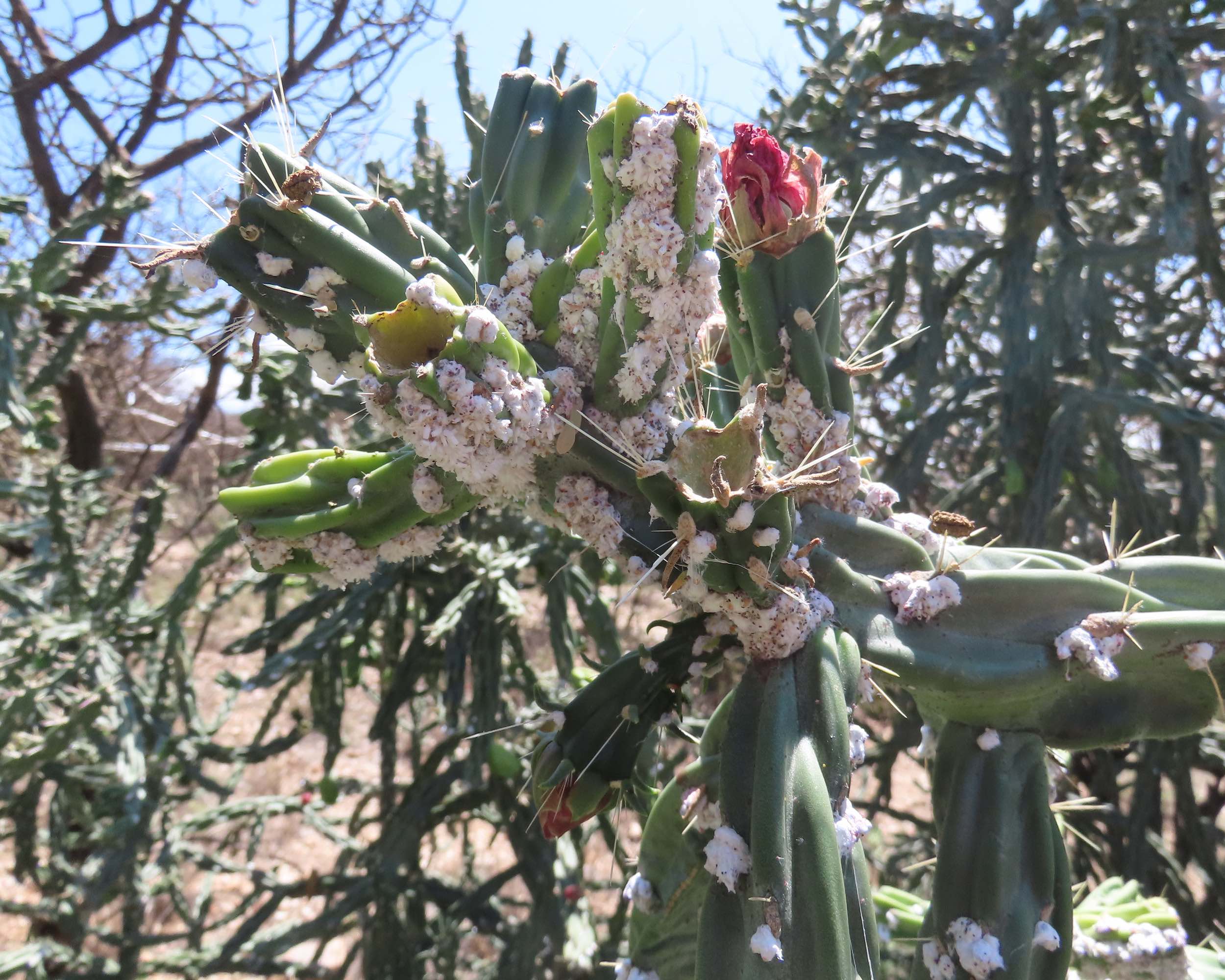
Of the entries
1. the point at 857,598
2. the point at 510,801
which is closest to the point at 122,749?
the point at 510,801

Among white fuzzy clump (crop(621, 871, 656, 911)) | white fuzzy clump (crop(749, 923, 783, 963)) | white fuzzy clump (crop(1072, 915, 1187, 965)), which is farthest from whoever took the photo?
white fuzzy clump (crop(1072, 915, 1187, 965))

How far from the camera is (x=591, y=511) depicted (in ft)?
3.99

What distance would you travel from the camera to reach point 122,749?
9.25ft

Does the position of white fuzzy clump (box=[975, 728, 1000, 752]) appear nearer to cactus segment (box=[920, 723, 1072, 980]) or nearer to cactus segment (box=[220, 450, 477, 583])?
cactus segment (box=[920, 723, 1072, 980])

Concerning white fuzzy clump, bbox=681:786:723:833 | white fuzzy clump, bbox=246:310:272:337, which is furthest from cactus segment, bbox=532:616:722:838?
white fuzzy clump, bbox=246:310:272:337

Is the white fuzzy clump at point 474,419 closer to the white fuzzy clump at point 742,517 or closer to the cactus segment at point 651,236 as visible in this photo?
the cactus segment at point 651,236

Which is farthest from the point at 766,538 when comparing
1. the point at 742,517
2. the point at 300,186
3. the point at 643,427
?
the point at 300,186

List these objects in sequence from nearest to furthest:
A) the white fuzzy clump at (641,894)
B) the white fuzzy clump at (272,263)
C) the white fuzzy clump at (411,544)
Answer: the white fuzzy clump at (272,263) → the white fuzzy clump at (411,544) → the white fuzzy clump at (641,894)

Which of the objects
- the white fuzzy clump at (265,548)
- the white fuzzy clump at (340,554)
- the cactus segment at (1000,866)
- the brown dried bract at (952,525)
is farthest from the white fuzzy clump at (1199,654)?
the white fuzzy clump at (265,548)

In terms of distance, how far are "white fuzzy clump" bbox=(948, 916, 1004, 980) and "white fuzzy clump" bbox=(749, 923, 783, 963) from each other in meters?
0.40

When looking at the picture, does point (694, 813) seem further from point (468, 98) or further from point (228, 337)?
point (468, 98)

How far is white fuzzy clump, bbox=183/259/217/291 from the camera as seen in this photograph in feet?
3.73

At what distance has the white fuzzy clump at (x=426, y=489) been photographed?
116 cm

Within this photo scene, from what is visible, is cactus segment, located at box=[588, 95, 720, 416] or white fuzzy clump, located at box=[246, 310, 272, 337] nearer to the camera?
cactus segment, located at box=[588, 95, 720, 416]
